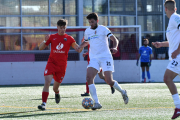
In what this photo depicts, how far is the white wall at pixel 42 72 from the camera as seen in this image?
17.0 m

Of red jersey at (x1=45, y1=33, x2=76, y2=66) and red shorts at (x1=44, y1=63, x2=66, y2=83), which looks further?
red jersey at (x1=45, y1=33, x2=76, y2=66)

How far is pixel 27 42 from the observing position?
57.9ft

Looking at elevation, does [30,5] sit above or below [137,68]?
above

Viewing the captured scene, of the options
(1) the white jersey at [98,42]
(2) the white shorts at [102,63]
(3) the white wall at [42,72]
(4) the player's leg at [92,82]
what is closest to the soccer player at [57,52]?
(1) the white jersey at [98,42]

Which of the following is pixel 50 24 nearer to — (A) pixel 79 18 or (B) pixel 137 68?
(A) pixel 79 18

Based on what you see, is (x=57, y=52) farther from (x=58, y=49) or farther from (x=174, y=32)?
(x=174, y=32)

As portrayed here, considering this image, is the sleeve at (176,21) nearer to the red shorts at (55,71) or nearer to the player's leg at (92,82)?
the player's leg at (92,82)

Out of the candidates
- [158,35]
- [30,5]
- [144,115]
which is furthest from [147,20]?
[144,115]

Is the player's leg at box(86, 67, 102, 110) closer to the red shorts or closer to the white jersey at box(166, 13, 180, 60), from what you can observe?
the red shorts

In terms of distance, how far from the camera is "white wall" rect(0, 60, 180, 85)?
670 inches

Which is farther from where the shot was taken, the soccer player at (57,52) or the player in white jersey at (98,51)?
the soccer player at (57,52)

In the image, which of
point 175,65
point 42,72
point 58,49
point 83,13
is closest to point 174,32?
point 175,65

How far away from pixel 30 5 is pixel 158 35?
7585 mm

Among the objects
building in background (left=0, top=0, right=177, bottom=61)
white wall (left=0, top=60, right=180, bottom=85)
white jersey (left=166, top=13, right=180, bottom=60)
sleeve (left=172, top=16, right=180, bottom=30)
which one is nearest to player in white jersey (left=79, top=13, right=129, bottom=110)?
Result: white jersey (left=166, top=13, right=180, bottom=60)
